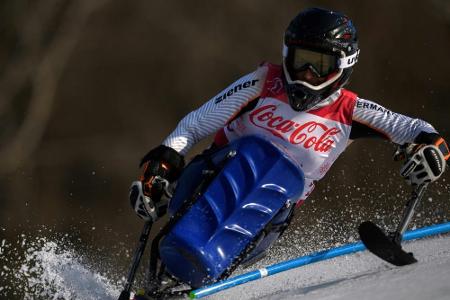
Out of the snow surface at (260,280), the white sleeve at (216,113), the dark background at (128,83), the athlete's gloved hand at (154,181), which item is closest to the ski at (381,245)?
the snow surface at (260,280)

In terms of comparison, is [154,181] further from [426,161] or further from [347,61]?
[426,161]

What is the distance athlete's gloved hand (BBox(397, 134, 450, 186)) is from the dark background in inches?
282

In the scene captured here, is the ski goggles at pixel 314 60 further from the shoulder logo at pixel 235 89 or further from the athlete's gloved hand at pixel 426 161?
the athlete's gloved hand at pixel 426 161

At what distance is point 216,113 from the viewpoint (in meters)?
5.39

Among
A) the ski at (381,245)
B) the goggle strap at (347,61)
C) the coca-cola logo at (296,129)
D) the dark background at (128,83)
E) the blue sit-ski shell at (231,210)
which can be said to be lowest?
the dark background at (128,83)

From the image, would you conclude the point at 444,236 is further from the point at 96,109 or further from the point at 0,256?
the point at 96,109

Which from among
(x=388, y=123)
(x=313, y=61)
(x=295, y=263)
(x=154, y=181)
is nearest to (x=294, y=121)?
(x=313, y=61)

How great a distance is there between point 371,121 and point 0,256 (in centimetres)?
844

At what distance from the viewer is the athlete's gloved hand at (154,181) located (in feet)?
17.0

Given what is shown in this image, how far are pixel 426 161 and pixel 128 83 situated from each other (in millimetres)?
10126

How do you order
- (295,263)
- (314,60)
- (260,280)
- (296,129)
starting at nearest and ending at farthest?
(314,60) → (296,129) → (295,263) → (260,280)

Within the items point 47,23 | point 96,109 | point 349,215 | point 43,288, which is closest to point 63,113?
point 96,109

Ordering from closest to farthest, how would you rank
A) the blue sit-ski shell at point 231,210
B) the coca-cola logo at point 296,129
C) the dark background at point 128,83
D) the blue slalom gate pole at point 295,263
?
the blue sit-ski shell at point 231,210 < the blue slalom gate pole at point 295,263 < the coca-cola logo at point 296,129 < the dark background at point 128,83

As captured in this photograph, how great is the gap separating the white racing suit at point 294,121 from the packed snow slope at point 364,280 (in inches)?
27.4
